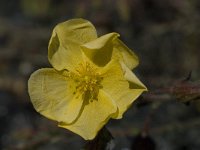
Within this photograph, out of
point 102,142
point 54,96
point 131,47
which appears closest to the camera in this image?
point 102,142

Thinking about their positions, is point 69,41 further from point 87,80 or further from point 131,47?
point 131,47

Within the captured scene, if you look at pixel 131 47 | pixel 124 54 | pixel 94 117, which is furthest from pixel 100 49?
pixel 131 47

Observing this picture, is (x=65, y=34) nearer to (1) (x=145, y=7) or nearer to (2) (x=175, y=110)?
(2) (x=175, y=110)

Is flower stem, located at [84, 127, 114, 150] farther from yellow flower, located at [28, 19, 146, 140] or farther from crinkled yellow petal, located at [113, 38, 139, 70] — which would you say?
crinkled yellow petal, located at [113, 38, 139, 70]

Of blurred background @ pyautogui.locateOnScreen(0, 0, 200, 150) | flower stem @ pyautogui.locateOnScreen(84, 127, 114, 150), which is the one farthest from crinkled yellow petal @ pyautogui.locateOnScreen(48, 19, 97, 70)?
blurred background @ pyautogui.locateOnScreen(0, 0, 200, 150)

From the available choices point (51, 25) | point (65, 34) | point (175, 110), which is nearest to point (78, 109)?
point (65, 34)

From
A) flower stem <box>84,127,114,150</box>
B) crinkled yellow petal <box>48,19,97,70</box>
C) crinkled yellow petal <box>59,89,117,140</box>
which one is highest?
crinkled yellow petal <box>48,19,97,70</box>

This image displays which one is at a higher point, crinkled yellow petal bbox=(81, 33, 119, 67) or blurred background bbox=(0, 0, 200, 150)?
crinkled yellow petal bbox=(81, 33, 119, 67)
